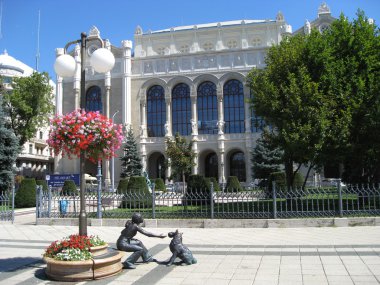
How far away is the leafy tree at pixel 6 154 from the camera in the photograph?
25859 mm

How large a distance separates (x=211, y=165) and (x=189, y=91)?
429 inches

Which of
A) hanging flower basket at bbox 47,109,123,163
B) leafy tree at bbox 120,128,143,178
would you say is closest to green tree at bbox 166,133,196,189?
leafy tree at bbox 120,128,143,178

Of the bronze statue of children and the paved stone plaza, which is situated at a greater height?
the bronze statue of children

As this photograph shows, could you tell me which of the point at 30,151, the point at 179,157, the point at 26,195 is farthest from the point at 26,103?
the point at 30,151

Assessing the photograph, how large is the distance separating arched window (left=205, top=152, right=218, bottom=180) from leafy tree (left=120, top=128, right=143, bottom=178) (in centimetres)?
1055

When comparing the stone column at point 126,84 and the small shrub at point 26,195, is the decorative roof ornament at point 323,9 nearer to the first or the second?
the stone column at point 126,84

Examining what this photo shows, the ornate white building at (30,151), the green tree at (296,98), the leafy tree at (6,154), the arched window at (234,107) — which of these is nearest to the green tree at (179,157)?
the leafy tree at (6,154)

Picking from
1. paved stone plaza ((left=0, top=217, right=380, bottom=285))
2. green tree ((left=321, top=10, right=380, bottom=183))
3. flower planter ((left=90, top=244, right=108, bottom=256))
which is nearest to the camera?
paved stone plaza ((left=0, top=217, right=380, bottom=285))

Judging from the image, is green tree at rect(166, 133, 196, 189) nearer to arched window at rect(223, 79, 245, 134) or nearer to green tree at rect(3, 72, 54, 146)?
Answer: arched window at rect(223, 79, 245, 134)

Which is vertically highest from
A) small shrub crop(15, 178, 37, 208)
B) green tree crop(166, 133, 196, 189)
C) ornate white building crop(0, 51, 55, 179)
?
ornate white building crop(0, 51, 55, 179)

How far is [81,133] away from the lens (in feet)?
23.0

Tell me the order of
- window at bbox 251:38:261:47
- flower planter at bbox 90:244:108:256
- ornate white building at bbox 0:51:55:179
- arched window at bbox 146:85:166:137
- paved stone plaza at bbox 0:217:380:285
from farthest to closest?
ornate white building at bbox 0:51:55:179 < window at bbox 251:38:261:47 < arched window at bbox 146:85:166:137 < flower planter at bbox 90:244:108:256 < paved stone plaza at bbox 0:217:380:285

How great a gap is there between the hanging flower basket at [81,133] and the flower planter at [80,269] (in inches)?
79.9

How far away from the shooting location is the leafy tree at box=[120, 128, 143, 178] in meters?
44.7
